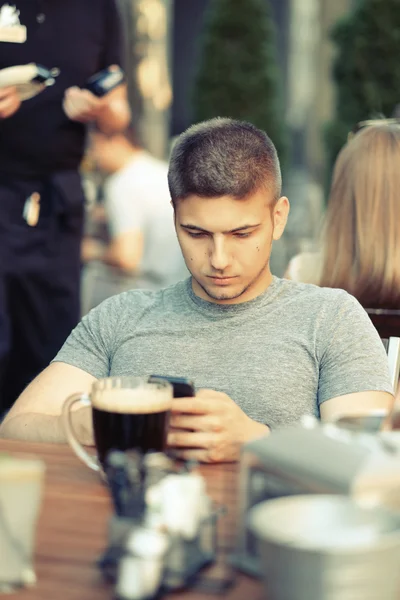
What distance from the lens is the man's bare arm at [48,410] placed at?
70.1 inches

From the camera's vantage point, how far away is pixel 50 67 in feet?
11.1

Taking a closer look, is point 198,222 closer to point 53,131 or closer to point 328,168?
point 53,131

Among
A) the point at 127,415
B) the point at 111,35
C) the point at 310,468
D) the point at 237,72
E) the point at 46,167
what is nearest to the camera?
the point at 310,468

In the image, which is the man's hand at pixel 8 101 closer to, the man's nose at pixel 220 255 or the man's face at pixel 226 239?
the man's face at pixel 226 239

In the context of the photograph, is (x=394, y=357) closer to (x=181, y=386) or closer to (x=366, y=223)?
(x=366, y=223)

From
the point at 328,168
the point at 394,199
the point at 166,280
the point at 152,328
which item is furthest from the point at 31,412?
the point at 328,168

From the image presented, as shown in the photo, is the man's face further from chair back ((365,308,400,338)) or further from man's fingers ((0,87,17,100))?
man's fingers ((0,87,17,100))

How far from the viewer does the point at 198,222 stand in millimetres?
2033

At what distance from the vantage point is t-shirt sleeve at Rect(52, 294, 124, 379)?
2.14m

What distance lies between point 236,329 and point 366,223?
0.74 meters

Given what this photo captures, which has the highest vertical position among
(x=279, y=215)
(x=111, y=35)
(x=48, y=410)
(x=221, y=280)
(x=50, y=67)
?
(x=111, y=35)

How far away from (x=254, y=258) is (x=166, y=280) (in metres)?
3.28

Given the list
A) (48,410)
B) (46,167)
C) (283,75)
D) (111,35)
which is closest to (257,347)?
(48,410)

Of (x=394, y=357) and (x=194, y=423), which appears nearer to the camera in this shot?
(x=194, y=423)
